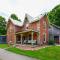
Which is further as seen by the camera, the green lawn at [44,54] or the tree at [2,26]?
the tree at [2,26]

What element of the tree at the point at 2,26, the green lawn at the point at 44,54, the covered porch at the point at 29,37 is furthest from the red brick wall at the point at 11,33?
the green lawn at the point at 44,54

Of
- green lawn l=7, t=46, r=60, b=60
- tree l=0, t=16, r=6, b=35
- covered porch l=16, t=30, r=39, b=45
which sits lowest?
green lawn l=7, t=46, r=60, b=60

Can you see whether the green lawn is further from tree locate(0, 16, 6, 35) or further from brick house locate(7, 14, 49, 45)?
tree locate(0, 16, 6, 35)

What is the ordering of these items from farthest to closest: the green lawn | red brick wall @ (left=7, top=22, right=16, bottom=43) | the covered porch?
1. red brick wall @ (left=7, top=22, right=16, bottom=43)
2. the covered porch
3. the green lawn

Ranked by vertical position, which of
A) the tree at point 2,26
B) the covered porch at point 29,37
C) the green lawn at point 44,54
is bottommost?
the green lawn at point 44,54

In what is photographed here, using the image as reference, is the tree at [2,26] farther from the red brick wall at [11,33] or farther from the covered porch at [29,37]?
the covered porch at [29,37]

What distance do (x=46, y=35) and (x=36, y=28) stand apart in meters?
2.62

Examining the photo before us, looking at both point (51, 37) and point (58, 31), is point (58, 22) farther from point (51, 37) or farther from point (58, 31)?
point (51, 37)

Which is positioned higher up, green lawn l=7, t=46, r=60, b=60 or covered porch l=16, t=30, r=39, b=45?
covered porch l=16, t=30, r=39, b=45

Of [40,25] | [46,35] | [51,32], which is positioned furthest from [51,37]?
[40,25]

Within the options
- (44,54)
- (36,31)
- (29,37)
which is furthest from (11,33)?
(44,54)

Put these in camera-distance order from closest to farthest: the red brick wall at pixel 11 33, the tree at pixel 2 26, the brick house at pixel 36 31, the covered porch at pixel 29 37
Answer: the covered porch at pixel 29 37, the brick house at pixel 36 31, the red brick wall at pixel 11 33, the tree at pixel 2 26

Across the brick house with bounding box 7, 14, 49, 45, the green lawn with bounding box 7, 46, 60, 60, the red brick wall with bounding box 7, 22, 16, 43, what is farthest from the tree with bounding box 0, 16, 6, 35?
the green lawn with bounding box 7, 46, 60, 60

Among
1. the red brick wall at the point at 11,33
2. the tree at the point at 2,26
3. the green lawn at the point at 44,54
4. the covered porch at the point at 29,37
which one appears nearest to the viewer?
the green lawn at the point at 44,54
